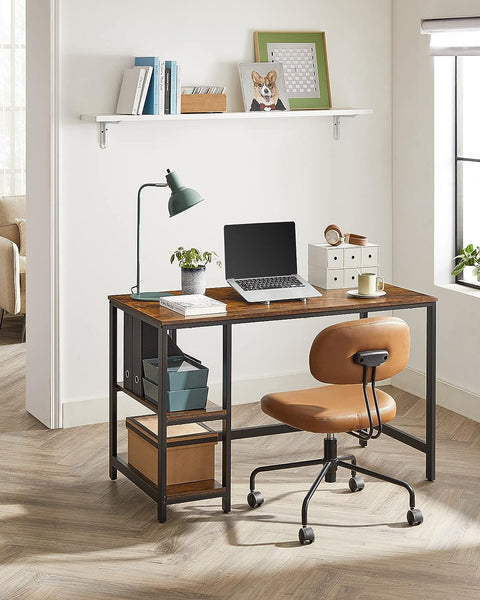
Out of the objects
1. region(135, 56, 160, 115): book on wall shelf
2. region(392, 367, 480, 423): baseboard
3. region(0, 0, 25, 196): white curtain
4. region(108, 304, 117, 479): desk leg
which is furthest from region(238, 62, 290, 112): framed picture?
region(0, 0, 25, 196): white curtain

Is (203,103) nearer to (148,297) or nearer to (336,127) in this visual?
(336,127)

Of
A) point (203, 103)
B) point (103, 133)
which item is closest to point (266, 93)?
point (203, 103)

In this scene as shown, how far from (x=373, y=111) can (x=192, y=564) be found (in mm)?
3104

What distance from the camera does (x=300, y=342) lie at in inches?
238

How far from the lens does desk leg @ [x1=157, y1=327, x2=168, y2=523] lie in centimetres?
407

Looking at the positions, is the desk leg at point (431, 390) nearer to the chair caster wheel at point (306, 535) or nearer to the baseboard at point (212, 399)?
the chair caster wheel at point (306, 535)

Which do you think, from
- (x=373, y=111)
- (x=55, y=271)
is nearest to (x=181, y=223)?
(x=55, y=271)

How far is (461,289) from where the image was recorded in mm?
5727

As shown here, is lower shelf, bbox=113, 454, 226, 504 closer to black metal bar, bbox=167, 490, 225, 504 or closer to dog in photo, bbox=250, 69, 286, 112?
black metal bar, bbox=167, 490, 225, 504

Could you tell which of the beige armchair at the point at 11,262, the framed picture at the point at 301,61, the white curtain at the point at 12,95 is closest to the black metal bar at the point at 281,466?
the framed picture at the point at 301,61

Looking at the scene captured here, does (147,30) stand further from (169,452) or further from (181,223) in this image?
(169,452)

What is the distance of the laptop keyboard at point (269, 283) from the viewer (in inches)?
177

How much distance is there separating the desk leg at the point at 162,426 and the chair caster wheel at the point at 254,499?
0.37 m

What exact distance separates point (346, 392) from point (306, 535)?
0.65 m
